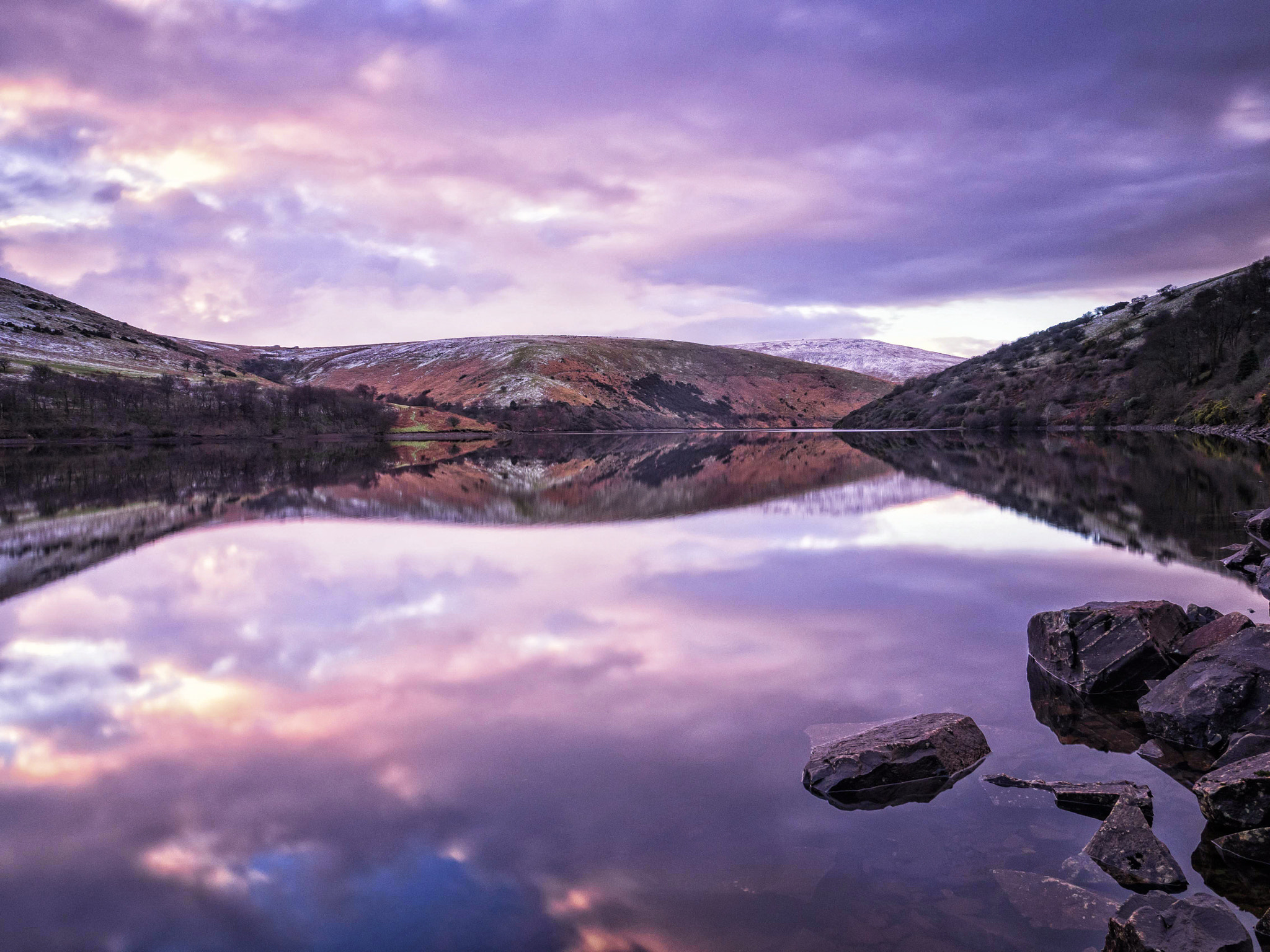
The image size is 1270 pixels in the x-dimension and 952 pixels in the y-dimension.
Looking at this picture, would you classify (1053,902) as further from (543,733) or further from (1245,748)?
(543,733)

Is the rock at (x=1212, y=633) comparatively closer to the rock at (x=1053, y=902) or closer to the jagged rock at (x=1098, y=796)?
the jagged rock at (x=1098, y=796)

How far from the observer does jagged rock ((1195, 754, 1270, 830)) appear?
4.90 metres

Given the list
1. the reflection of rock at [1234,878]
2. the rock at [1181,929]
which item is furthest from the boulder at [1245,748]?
the rock at [1181,929]

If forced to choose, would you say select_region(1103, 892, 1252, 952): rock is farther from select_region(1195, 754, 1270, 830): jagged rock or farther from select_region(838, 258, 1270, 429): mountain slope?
select_region(838, 258, 1270, 429): mountain slope

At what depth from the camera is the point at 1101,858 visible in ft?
15.6

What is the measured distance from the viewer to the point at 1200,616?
344 inches

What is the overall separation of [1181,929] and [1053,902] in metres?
0.71

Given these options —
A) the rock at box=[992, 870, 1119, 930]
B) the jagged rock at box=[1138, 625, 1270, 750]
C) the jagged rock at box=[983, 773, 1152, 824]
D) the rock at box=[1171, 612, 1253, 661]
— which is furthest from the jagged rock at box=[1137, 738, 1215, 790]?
the rock at box=[992, 870, 1119, 930]

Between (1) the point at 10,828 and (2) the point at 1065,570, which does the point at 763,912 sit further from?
(2) the point at 1065,570

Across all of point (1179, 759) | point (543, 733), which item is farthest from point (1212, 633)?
point (543, 733)

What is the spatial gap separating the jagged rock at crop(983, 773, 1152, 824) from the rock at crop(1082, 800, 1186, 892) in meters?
0.27

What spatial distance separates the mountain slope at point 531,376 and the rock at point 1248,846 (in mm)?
123038

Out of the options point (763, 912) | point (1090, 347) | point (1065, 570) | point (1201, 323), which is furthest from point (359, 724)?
point (1090, 347)

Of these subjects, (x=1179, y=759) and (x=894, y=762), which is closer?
(x=894, y=762)
